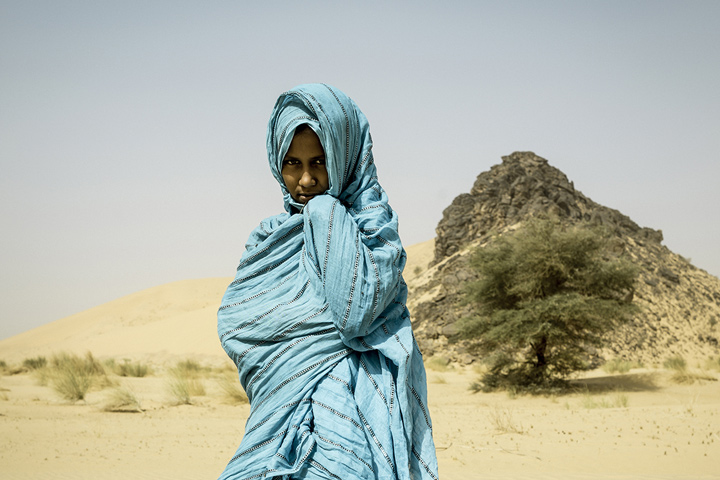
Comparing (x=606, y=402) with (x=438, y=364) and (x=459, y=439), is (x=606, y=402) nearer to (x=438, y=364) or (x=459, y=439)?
(x=459, y=439)

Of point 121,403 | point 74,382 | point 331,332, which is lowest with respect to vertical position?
point 121,403

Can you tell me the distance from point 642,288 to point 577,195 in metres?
6.31

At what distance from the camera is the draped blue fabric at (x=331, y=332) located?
1.83 metres

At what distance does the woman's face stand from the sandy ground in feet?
21.7

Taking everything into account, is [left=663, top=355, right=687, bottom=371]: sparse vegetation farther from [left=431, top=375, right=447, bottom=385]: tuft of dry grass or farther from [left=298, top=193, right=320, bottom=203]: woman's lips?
[left=298, top=193, right=320, bottom=203]: woman's lips

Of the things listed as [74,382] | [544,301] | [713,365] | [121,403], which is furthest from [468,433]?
[713,365]

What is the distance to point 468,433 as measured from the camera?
10.9 metres

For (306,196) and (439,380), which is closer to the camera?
(306,196)

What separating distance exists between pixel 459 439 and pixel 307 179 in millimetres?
8977

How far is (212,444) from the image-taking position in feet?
33.4

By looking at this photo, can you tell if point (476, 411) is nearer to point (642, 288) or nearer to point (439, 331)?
point (439, 331)

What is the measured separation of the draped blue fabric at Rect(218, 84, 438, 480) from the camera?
1833 millimetres

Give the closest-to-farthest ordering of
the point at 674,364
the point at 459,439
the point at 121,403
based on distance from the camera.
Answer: the point at 459,439 → the point at 121,403 → the point at 674,364

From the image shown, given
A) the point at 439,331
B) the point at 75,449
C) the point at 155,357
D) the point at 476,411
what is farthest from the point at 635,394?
the point at 155,357
